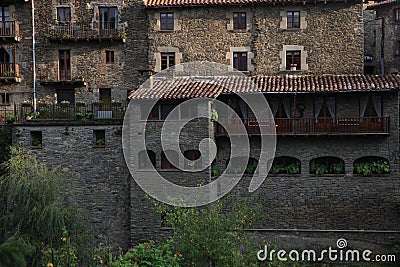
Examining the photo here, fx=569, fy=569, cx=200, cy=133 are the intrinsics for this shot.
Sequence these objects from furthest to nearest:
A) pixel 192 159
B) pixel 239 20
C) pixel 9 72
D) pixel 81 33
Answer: pixel 81 33 < pixel 9 72 < pixel 239 20 < pixel 192 159

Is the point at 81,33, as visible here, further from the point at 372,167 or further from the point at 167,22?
the point at 372,167

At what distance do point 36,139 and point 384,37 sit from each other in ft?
67.1

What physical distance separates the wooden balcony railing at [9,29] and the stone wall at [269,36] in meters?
7.54

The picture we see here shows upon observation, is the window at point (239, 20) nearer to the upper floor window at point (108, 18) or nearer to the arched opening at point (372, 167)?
the upper floor window at point (108, 18)

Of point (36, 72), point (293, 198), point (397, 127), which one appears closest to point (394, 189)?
point (397, 127)

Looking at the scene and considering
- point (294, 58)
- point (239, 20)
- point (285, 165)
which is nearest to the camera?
point (285, 165)

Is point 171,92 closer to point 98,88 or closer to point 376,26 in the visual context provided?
point 98,88

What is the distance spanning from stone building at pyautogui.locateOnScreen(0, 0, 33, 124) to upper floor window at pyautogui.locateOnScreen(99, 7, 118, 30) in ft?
13.5

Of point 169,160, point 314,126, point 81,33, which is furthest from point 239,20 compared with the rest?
point 169,160

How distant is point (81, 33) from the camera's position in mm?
31859

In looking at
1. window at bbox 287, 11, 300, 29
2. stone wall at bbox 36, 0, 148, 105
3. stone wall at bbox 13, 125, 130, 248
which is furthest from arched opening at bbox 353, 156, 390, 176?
stone wall at bbox 36, 0, 148, 105

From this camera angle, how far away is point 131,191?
26812 mm

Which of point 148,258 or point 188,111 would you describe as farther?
point 188,111

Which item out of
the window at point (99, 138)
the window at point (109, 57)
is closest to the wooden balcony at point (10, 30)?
the window at point (109, 57)
